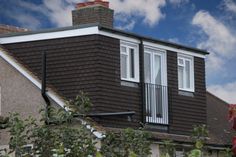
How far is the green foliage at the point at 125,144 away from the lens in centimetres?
1271

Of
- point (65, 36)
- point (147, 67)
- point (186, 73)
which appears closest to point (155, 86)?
point (147, 67)

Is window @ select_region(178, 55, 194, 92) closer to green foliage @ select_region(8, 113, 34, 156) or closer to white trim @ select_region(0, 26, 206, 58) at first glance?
white trim @ select_region(0, 26, 206, 58)

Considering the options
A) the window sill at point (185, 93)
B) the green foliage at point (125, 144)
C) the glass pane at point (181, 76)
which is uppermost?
the glass pane at point (181, 76)

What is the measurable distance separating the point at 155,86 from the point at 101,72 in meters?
3.51

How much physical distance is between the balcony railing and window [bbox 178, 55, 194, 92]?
150 centimetres

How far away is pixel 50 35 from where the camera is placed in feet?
96.1

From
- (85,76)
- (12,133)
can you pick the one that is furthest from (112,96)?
(12,133)

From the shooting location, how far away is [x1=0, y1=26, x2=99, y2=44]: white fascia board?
2841 centimetres

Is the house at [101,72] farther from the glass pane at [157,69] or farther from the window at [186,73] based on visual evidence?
the window at [186,73]

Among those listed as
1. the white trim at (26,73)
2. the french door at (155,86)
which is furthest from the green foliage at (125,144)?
the french door at (155,86)

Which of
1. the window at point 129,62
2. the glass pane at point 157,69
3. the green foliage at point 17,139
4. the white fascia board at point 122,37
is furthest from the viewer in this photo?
the glass pane at point 157,69

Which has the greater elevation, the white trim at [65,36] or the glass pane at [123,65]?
the white trim at [65,36]

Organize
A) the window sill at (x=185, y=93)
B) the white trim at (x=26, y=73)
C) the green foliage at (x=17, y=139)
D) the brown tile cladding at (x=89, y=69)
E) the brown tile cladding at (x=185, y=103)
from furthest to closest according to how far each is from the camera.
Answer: the window sill at (x=185, y=93) → the brown tile cladding at (x=185, y=103) → the brown tile cladding at (x=89, y=69) → the white trim at (x=26, y=73) → the green foliage at (x=17, y=139)

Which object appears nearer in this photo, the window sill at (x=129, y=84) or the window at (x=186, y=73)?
the window sill at (x=129, y=84)
